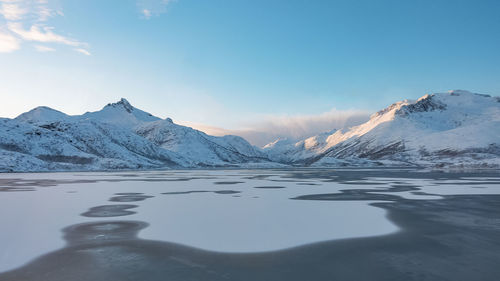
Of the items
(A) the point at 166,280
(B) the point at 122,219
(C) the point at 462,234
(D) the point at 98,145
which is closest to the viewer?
(A) the point at 166,280

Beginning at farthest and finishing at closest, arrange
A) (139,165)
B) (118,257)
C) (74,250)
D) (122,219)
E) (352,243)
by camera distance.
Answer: (139,165) < (122,219) < (352,243) < (74,250) < (118,257)

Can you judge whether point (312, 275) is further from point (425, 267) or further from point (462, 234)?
point (462, 234)

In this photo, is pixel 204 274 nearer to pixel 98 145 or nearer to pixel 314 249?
pixel 314 249

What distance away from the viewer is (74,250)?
9.51 metres

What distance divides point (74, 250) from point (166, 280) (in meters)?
4.39

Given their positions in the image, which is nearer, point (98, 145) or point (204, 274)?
point (204, 274)

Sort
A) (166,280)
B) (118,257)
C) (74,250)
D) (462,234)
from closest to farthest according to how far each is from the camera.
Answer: (166,280)
(118,257)
(74,250)
(462,234)

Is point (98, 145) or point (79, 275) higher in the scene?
point (98, 145)

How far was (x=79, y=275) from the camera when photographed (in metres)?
7.33

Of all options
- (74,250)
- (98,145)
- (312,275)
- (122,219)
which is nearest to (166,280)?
(312,275)

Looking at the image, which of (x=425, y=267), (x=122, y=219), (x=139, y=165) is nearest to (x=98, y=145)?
(x=139, y=165)

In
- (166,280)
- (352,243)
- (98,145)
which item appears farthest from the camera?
(98,145)

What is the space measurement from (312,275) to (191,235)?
18.7 feet

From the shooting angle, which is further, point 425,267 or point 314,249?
point 314,249
